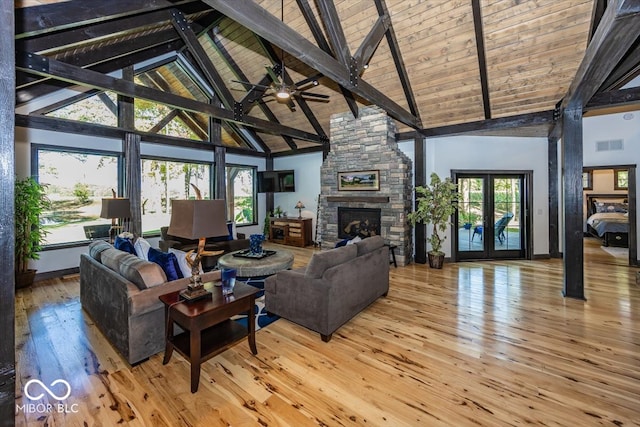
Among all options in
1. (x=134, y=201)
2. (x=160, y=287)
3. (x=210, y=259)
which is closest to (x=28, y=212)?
(x=134, y=201)

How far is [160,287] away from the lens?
254cm

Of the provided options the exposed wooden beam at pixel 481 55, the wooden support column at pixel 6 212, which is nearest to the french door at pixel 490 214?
the exposed wooden beam at pixel 481 55

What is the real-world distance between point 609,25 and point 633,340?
3.12m

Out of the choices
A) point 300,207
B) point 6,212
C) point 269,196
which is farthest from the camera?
point 269,196

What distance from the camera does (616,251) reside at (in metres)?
6.72

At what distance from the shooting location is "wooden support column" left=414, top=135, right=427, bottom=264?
20.0 feet

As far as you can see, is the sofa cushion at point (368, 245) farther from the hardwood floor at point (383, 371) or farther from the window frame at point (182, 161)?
the window frame at point (182, 161)

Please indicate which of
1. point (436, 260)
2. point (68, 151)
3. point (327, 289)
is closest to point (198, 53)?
point (68, 151)

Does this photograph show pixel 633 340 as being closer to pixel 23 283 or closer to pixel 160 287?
pixel 160 287

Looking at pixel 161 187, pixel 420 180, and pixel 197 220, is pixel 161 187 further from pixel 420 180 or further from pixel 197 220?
pixel 420 180

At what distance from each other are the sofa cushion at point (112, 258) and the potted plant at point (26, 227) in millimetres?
2418

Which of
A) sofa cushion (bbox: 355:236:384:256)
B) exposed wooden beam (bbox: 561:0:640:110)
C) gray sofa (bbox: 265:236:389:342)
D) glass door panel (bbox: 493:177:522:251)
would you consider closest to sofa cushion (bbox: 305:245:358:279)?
gray sofa (bbox: 265:236:389:342)

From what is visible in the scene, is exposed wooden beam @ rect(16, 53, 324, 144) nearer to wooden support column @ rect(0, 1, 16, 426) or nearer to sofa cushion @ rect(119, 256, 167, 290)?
sofa cushion @ rect(119, 256, 167, 290)

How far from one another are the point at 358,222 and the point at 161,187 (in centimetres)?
493
